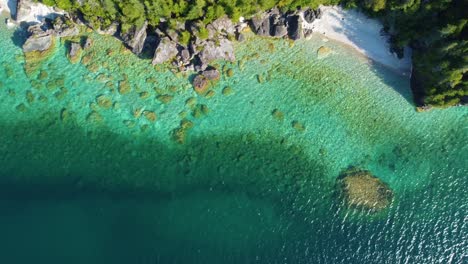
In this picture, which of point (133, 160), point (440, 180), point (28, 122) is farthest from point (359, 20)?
point (28, 122)

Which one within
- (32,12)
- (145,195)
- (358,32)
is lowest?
(145,195)

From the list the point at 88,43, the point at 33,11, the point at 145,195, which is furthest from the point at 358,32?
Answer: the point at 33,11

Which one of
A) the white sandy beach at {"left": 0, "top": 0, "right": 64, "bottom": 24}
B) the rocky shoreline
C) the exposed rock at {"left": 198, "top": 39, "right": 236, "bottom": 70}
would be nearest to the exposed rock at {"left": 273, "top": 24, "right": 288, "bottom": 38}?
the rocky shoreline

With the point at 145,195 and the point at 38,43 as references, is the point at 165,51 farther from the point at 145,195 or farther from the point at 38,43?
the point at 145,195

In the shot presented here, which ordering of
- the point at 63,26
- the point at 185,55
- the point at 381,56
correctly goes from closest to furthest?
the point at 63,26 → the point at 185,55 → the point at 381,56

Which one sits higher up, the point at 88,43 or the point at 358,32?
the point at 358,32

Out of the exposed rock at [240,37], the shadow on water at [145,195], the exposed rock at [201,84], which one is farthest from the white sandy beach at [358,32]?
the shadow on water at [145,195]

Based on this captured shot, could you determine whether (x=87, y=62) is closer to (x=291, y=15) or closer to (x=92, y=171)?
(x=92, y=171)
